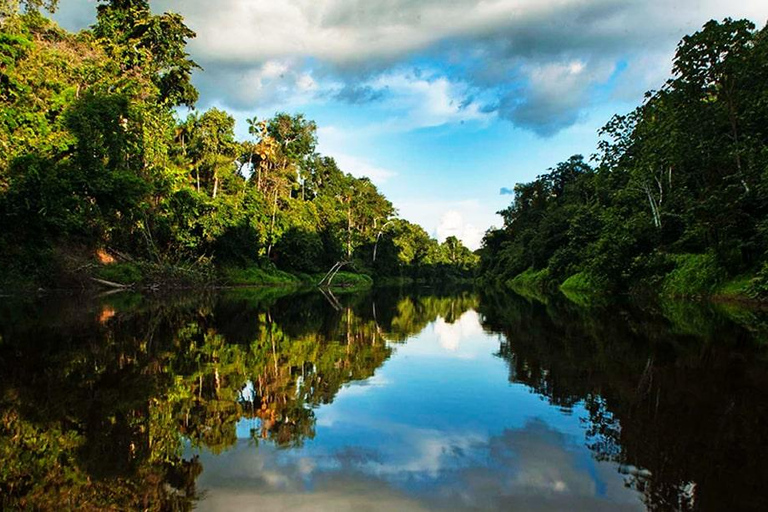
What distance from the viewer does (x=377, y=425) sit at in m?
5.80

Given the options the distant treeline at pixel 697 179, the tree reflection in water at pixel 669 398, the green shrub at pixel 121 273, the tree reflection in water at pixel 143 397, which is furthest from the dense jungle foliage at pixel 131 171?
the distant treeline at pixel 697 179

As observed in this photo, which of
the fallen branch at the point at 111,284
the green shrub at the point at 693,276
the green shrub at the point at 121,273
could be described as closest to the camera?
the green shrub at the point at 693,276

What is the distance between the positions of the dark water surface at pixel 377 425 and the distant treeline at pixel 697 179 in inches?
642

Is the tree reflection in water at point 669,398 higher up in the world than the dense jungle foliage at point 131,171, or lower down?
lower down

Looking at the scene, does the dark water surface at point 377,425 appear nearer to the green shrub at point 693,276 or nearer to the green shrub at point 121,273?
the green shrub at point 693,276

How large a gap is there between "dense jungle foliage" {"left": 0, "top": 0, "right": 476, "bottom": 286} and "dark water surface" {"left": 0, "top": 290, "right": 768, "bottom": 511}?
18.2m

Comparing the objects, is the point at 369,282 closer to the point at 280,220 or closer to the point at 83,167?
the point at 280,220

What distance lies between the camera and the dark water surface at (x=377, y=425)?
388 cm

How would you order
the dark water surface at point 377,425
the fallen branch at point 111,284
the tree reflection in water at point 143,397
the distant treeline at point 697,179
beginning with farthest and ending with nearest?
the fallen branch at point 111,284, the distant treeline at point 697,179, the tree reflection in water at point 143,397, the dark water surface at point 377,425

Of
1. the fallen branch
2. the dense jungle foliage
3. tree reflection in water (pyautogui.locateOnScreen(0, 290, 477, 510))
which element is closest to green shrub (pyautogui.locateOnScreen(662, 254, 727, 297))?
tree reflection in water (pyautogui.locateOnScreen(0, 290, 477, 510))

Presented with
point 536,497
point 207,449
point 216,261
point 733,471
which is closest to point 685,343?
point 733,471

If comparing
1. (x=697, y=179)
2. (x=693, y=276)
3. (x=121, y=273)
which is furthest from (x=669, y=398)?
(x=121, y=273)

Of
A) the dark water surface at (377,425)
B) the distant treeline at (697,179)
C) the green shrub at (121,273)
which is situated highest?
the distant treeline at (697,179)

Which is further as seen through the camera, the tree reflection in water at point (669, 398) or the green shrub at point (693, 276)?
the green shrub at point (693, 276)
